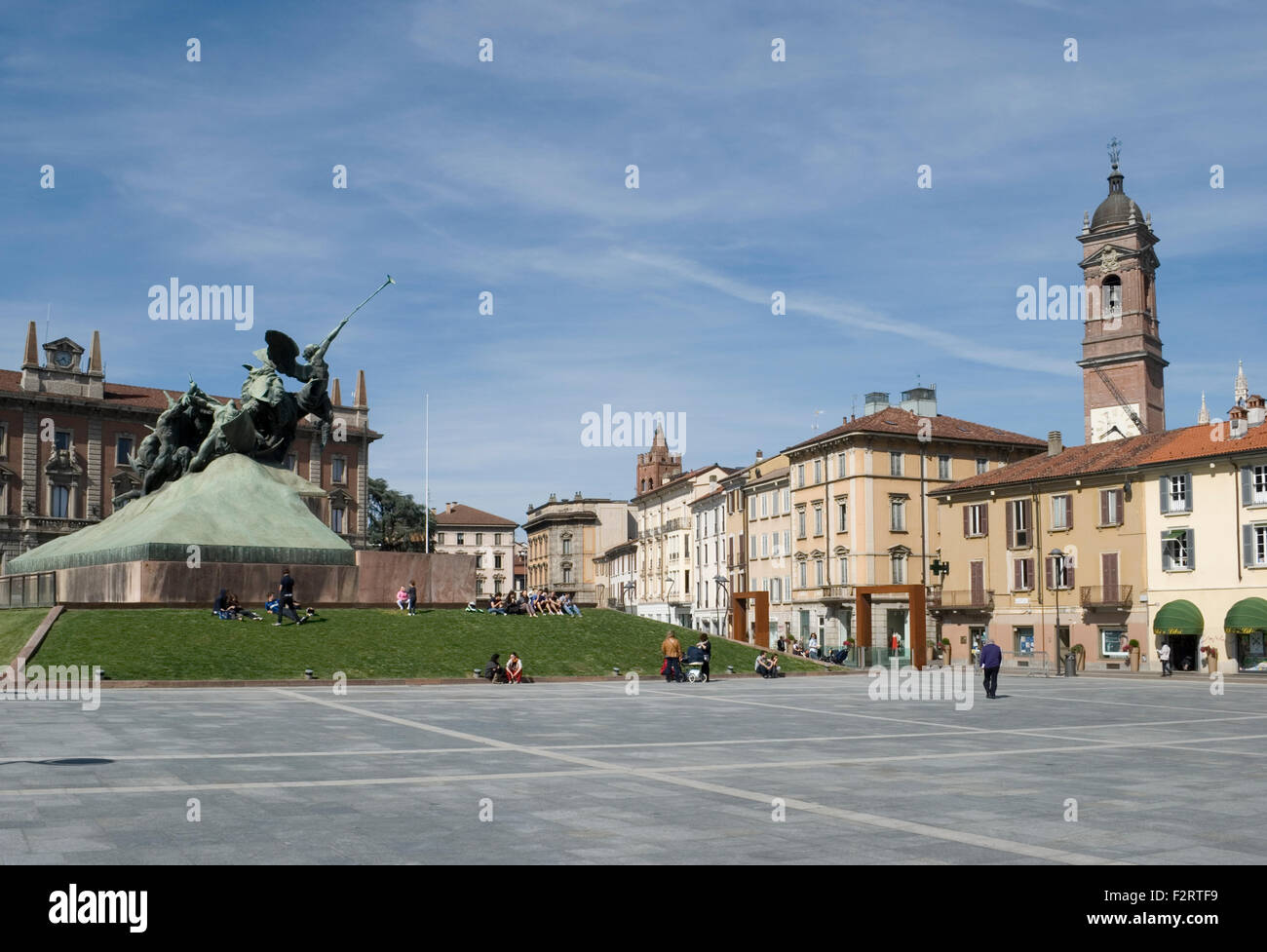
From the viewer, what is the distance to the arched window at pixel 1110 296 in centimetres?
9594

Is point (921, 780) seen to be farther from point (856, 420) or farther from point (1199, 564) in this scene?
point (856, 420)

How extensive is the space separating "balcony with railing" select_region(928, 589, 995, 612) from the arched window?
4100cm

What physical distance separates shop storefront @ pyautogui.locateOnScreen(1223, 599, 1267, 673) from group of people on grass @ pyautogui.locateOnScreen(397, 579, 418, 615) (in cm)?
3170

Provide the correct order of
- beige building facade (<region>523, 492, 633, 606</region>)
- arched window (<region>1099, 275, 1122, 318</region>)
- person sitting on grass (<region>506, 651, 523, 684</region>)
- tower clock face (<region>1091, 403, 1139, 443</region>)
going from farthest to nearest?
beige building facade (<region>523, 492, 633, 606</region>) < arched window (<region>1099, 275, 1122, 318</region>) < tower clock face (<region>1091, 403, 1139, 443</region>) < person sitting on grass (<region>506, 651, 523, 684</region>)

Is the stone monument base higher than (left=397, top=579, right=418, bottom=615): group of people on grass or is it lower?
higher

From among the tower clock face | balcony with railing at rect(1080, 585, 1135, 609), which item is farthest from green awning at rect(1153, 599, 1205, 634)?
the tower clock face

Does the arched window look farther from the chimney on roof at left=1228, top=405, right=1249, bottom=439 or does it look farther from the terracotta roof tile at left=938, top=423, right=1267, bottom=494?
the chimney on roof at left=1228, top=405, right=1249, bottom=439

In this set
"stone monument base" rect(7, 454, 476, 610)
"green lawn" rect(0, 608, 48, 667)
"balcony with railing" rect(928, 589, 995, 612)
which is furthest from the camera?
"balcony with railing" rect(928, 589, 995, 612)

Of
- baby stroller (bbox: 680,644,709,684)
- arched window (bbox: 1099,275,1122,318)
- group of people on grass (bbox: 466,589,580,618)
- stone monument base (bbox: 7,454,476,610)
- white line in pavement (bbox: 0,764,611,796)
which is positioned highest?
arched window (bbox: 1099,275,1122,318)

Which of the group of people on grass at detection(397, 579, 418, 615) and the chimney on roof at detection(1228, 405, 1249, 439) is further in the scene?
the chimney on roof at detection(1228, 405, 1249, 439)

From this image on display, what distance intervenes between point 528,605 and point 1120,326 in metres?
66.9

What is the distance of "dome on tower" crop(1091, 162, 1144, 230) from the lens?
315ft
